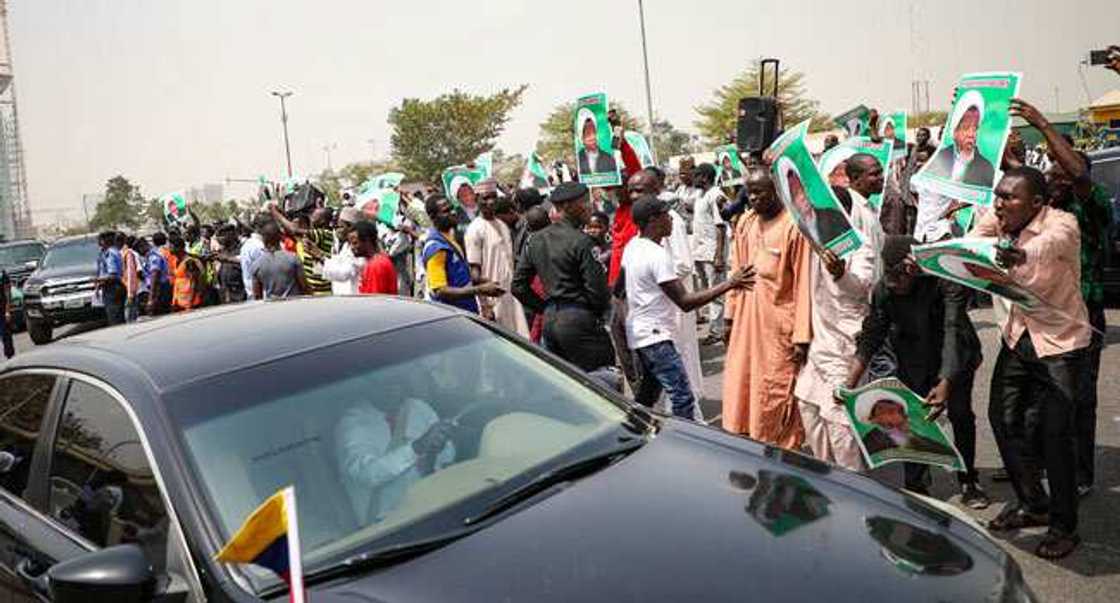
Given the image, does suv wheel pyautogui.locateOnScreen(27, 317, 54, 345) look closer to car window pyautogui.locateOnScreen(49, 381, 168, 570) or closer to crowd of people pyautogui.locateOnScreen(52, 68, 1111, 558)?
crowd of people pyautogui.locateOnScreen(52, 68, 1111, 558)

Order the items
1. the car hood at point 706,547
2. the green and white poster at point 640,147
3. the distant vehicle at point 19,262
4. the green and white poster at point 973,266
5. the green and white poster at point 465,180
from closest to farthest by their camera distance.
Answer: the car hood at point 706,547 < the green and white poster at point 973,266 < the green and white poster at point 640,147 < the green and white poster at point 465,180 < the distant vehicle at point 19,262

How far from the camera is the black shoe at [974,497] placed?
506 centimetres

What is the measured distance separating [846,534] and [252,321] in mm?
2112

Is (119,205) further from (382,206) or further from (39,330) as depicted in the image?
(382,206)

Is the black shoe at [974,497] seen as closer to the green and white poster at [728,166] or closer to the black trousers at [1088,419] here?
the black trousers at [1088,419]

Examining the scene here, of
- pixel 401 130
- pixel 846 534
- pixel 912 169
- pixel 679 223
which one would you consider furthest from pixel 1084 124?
pixel 401 130

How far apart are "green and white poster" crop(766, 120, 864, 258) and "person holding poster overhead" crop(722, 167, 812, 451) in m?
0.54

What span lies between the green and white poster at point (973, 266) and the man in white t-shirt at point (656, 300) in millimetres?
1694

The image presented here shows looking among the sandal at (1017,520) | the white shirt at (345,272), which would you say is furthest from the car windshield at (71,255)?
the sandal at (1017,520)

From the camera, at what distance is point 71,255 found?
18.3m

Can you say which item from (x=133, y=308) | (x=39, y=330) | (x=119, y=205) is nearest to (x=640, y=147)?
(x=133, y=308)

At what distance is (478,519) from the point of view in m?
2.65

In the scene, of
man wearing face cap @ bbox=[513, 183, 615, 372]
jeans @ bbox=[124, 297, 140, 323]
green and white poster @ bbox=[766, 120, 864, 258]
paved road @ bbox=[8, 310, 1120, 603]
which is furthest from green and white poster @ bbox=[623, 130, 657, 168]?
jeans @ bbox=[124, 297, 140, 323]

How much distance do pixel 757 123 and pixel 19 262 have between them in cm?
1870
